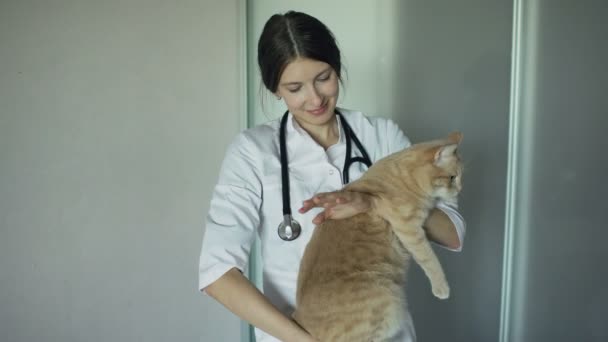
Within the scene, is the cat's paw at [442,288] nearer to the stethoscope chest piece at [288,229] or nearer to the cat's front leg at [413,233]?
the cat's front leg at [413,233]

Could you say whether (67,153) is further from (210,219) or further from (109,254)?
(210,219)

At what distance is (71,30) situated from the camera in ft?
5.27

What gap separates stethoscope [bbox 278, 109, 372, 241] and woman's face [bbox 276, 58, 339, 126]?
0.07 meters

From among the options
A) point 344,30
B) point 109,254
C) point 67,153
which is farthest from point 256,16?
point 109,254

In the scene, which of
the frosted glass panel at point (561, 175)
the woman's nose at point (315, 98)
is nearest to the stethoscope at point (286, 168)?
the woman's nose at point (315, 98)

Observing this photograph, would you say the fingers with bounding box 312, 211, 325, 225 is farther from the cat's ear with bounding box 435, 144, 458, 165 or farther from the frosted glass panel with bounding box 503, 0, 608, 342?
the frosted glass panel with bounding box 503, 0, 608, 342

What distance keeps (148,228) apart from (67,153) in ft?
1.27

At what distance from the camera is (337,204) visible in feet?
3.44

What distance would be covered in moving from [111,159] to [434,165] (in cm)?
107

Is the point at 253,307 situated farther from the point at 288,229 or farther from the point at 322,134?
the point at 322,134

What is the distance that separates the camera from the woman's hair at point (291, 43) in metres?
1.17

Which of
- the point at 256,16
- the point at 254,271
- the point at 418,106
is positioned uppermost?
the point at 256,16

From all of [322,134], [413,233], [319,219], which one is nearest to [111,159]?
[322,134]

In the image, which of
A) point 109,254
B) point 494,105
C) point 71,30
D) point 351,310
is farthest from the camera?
point 494,105
